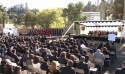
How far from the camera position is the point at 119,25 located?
30.4 meters

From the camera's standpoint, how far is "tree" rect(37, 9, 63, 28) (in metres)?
52.7

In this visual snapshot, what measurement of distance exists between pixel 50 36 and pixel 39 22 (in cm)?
1669

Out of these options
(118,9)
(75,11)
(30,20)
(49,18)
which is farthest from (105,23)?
(75,11)

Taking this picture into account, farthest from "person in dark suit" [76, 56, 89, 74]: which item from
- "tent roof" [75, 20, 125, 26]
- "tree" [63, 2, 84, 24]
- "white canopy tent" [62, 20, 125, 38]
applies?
"tree" [63, 2, 84, 24]

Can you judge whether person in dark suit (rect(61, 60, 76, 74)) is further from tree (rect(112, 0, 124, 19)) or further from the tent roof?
tree (rect(112, 0, 124, 19))

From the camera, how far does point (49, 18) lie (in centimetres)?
5275

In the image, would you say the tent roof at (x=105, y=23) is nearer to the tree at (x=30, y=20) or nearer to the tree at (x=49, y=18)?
the tree at (x=49, y=18)

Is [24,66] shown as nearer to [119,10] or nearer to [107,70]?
[107,70]

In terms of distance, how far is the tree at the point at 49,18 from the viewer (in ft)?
173

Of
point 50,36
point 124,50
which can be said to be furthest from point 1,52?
point 50,36

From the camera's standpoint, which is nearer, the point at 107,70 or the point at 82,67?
the point at 82,67

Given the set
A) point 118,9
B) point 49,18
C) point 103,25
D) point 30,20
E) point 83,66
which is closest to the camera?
point 83,66

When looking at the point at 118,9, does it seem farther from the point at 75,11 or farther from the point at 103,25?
the point at 103,25

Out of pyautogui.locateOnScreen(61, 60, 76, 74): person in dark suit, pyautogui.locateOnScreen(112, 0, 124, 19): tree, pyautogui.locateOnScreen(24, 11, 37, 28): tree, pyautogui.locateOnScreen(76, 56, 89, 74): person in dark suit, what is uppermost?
pyautogui.locateOnScreen(61, 60, 76, 74): person in dark suit
